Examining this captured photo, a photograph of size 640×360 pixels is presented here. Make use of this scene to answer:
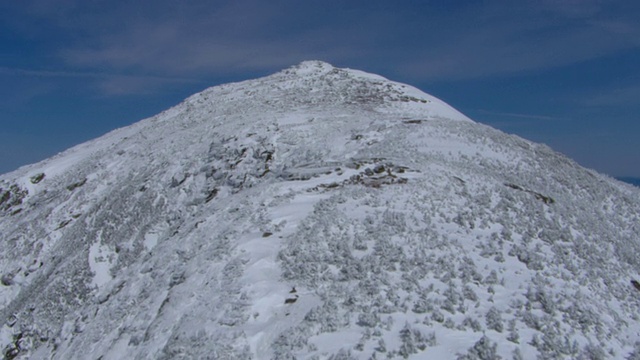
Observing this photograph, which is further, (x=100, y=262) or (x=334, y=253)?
(x=100, y=262)

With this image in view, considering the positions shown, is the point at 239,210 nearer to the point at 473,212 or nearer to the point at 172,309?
the point at 172,309

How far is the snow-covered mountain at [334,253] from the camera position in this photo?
9.91 m

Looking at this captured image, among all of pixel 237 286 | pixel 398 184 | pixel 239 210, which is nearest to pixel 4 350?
pixel 239 210

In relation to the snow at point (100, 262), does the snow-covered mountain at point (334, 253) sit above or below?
above

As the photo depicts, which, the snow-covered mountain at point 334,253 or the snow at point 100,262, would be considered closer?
the snow-covered mountain at point 334,253

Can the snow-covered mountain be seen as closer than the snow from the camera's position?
Yes

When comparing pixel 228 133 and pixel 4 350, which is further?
Answer: pixel 228 133

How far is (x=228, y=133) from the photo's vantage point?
32.4 meters

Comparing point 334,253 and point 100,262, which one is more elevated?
point 334,253

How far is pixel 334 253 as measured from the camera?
12672 millimetres

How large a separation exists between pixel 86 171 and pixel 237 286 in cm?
3025

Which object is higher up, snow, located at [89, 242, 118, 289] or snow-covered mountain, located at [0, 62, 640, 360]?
snow-covered mountain, located at [0, 62, 640, 360]

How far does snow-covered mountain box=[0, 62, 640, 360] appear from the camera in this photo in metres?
9.91

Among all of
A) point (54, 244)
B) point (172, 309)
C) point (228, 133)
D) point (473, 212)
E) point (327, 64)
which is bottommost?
point (54, 244)
